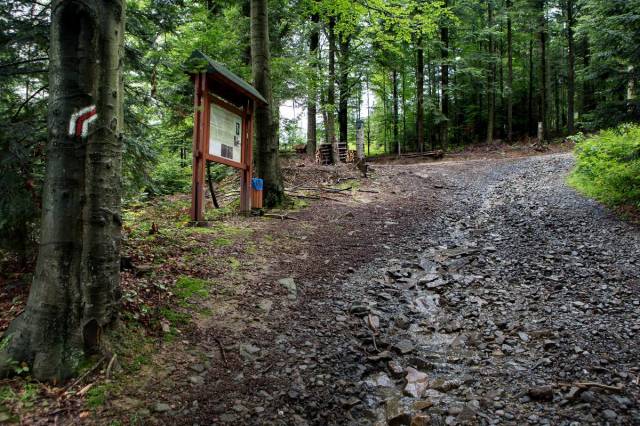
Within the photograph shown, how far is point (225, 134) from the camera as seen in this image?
26.4 ft

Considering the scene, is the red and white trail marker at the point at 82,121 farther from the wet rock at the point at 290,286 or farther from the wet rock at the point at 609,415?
the wet rock at the point at 609,415

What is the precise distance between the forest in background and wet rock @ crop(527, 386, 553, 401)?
493cm

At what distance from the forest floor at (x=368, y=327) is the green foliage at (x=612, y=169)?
1.32m

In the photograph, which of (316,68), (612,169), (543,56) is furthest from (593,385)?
(543,56)

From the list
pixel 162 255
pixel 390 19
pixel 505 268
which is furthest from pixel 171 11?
pixel 390 19

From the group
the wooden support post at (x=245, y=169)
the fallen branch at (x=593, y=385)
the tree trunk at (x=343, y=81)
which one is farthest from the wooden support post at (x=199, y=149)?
the tree trunk at (x=343, y=81)

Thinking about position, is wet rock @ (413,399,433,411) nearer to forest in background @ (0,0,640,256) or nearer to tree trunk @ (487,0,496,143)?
forest in background @ (0,0,640,256)

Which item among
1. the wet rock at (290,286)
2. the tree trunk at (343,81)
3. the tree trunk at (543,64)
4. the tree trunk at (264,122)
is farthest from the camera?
the tree trunk at (543,64)

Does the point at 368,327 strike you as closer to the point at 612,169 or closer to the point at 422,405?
the point at 422,405

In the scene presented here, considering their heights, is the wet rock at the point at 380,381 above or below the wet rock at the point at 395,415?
above

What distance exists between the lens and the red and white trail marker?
10.1 ft

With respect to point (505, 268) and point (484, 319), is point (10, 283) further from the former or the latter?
point (505, 268)

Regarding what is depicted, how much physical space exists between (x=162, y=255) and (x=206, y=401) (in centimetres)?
286

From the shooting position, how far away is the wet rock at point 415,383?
135 inches
